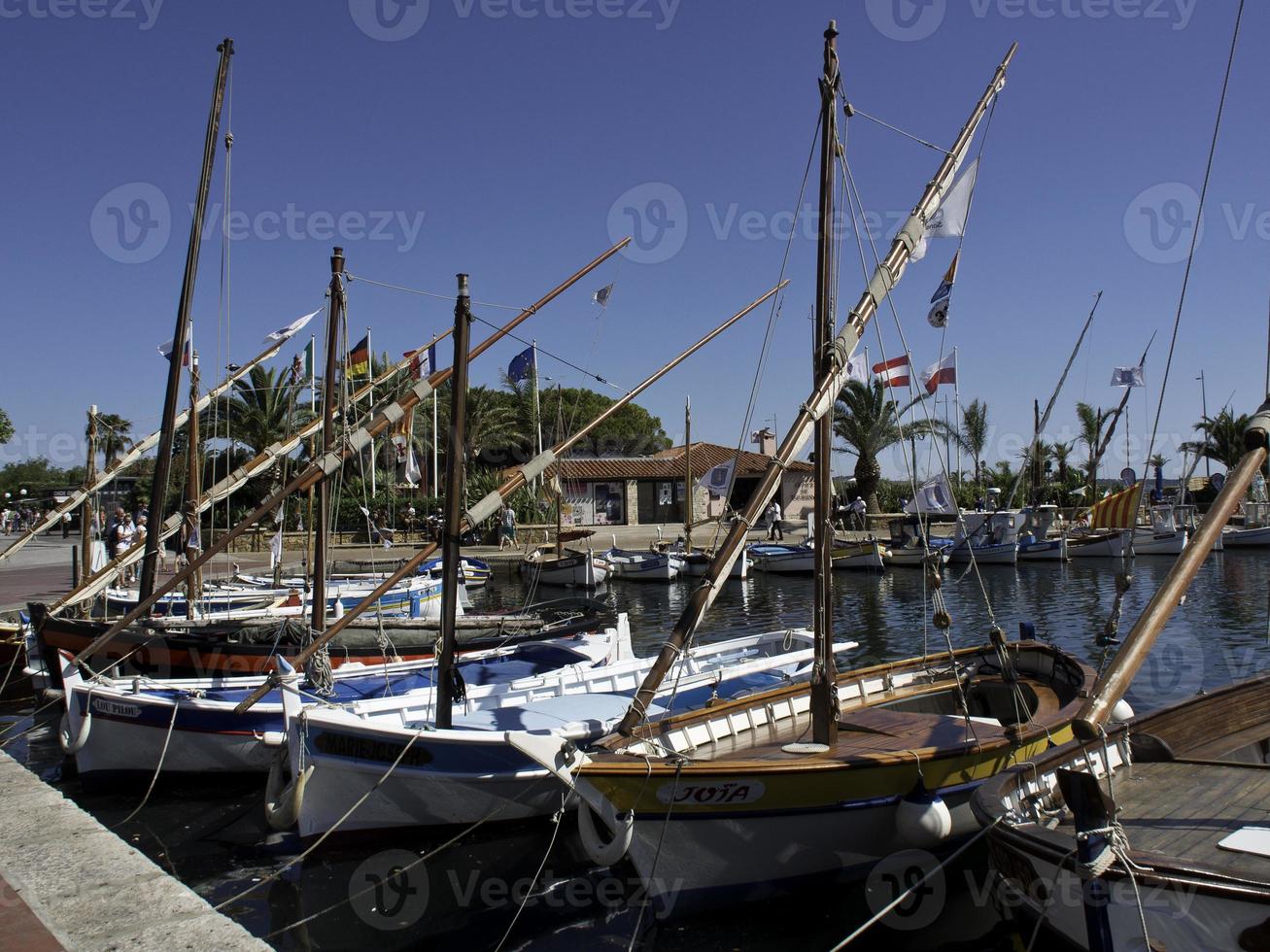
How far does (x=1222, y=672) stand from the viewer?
63.4ft

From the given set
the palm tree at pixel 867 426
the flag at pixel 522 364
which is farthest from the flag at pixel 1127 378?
the flag at pixel 522 364

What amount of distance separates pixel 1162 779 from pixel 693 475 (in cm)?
5376

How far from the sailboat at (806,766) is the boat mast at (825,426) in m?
0.02

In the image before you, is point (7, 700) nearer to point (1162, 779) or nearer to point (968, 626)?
point (1162, 779)

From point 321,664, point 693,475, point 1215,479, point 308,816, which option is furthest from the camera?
point 693,475

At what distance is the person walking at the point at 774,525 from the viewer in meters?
50.0

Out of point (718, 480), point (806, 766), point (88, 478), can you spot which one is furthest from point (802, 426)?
point (718, 480)

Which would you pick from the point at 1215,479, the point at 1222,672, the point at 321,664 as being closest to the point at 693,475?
the point at 1215,479

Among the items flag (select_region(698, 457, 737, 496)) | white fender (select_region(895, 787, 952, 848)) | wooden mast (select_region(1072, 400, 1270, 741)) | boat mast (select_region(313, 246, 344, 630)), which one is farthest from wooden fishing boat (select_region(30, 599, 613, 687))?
flag (select_region(698, 457, 737, 496))

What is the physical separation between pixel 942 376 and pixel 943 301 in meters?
16.0

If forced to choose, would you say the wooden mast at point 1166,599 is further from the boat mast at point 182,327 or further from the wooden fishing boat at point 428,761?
the boat mast at point 182,327

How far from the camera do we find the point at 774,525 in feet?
164

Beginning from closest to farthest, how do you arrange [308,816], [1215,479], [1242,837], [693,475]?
[1242,837], [308,816], [1215,479], [693,475]

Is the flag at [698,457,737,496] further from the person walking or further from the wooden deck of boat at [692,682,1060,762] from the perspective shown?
the wooden deck of boat at [692,682,1060,762]
